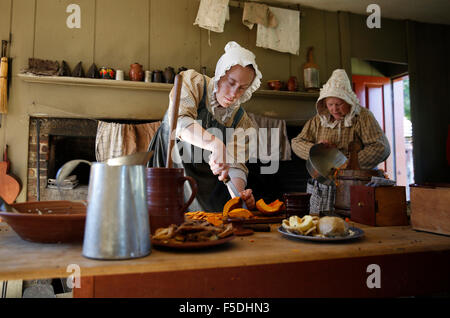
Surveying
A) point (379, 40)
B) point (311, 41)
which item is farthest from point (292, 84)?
point (379, 40)

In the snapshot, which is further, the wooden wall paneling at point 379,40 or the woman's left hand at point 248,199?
the wooden wall paneling at point 379,40

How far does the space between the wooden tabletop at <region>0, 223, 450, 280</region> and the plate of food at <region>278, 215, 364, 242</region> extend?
2cm

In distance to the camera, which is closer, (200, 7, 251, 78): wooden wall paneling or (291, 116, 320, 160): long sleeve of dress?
(291, 116, 320, 160): long sleeve of dress

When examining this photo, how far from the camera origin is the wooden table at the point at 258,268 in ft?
2.16

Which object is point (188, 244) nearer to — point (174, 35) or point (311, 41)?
point (174, 35)

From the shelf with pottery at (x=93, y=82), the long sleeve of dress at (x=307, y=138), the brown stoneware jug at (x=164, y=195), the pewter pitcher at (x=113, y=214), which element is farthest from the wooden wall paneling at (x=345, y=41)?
the pewter pitcher at (x=113, y=214)

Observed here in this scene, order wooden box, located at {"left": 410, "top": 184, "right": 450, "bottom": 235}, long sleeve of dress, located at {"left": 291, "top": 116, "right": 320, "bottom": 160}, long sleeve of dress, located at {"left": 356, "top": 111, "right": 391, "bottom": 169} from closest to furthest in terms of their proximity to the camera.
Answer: wooden box, located at {"left": 410, "top": 184, "right": 450, "bottom": 235}
long sleeve of dress, located at {"left": 356, "top": 111, "right": 391, "bottom": 169}
long sleeve of dress, located at {"left": 291, "top": 116, "right": 320, "bottom": 160}

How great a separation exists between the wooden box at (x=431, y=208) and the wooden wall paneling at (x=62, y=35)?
3.30 m

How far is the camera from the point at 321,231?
35.9 inches

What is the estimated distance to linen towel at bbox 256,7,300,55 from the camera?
384 cm

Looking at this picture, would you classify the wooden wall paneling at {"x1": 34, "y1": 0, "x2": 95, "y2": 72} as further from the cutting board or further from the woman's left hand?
the woman's left hand

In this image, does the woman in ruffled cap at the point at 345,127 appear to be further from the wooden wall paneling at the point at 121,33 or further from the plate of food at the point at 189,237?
the wooden wall paneling at the point at 121,33

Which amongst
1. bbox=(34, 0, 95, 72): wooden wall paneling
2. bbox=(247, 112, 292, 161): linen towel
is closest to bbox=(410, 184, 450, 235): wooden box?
bbox=(247, 112, 292, 161): linen towel
